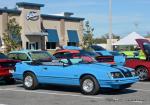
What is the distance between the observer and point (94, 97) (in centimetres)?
1310

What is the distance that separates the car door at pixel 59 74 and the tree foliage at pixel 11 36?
29.7 metres

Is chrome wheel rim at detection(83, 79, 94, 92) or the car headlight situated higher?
the car headlight

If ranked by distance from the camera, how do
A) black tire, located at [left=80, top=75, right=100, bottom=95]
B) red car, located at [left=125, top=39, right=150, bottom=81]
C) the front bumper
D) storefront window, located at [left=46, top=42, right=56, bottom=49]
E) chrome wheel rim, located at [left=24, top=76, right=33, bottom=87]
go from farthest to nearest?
storefront window, located at [left=46, top=42, right=56, bottom=49] < red car, located at [left=125, top=39, right=150, bottom=81] < chrome wheel rim, located at [left=24, top=76, right=33, bottom=87] < black tire, located at [left=80, top=75, right=100, bottom=95] < the front bumper

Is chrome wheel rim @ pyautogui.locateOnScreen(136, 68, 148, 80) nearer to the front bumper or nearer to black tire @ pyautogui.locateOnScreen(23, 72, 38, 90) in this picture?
the front bumper

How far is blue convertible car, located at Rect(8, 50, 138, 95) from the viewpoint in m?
13.4

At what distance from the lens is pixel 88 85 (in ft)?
45.0

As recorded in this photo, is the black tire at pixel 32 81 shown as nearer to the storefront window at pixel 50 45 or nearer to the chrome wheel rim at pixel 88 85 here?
the chrome wheel rim at pixel 88 85

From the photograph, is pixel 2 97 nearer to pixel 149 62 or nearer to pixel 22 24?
pixel 149 62

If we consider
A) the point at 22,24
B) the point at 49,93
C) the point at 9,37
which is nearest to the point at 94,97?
the point at 49,93

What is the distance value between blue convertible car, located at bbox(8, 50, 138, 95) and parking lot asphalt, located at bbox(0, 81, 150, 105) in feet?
1.14

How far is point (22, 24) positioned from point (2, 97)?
3983 cm

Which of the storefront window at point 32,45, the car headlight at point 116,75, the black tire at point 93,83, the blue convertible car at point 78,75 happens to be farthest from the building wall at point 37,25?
the car headlight at point 116,75

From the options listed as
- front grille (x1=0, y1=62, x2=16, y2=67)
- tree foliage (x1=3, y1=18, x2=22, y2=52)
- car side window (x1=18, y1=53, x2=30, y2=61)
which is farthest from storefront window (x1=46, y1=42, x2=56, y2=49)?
front grille (x1=0, y1=62, x2=16, y2=67)

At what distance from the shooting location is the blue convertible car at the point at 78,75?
13.4m
